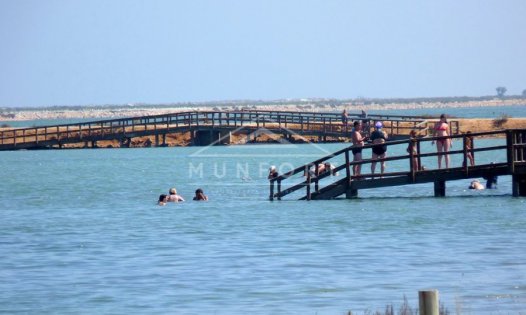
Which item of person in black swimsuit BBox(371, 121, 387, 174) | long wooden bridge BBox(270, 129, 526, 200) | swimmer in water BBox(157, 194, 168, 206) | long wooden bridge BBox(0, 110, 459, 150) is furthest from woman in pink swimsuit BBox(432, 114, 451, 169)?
long wooden bridge BBox(0, 110, 459, 150)

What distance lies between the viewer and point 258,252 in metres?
22.2

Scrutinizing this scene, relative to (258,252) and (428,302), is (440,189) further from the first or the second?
(428,302)

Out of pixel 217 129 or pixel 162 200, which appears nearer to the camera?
pixel 162 200

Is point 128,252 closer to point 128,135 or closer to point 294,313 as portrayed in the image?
point 294,313

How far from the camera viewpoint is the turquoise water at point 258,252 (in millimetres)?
17234

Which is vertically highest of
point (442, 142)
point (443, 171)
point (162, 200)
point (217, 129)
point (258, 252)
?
point (217, 129)

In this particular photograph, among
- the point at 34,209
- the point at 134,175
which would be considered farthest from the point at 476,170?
the point at 134,175

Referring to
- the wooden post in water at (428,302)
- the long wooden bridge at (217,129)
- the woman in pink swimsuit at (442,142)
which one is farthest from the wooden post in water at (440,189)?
the long wooden bridge at (217,129)

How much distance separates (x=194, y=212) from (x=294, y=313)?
15.0 metres

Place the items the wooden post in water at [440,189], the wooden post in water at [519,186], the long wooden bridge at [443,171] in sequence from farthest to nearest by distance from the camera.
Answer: the wooden post in water at [440,189] → the wooden post in water at [519,186] → the long wooden bridge at [443,171]

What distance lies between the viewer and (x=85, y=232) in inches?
1065

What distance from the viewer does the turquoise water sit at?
56.5 feet

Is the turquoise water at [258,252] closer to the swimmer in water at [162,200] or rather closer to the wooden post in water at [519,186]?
the swimmer in water at [162,200]

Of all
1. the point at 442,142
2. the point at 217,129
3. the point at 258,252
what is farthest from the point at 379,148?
the point at 217,129
